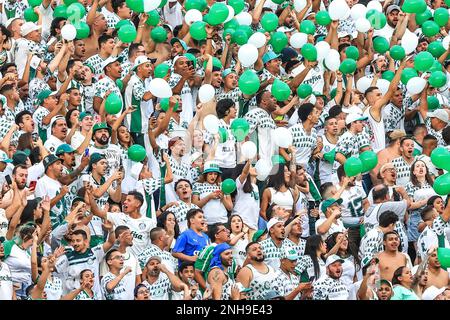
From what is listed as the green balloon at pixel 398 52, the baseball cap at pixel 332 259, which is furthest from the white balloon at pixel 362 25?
the baseball cap at pixel 332 259

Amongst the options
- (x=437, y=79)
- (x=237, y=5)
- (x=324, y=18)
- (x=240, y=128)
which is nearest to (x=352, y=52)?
(x=324, y=18)

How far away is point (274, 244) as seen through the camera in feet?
47.5

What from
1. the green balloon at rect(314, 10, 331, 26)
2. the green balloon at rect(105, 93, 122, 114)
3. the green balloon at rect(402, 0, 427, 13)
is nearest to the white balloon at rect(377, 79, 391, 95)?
the green balloon at rect(314, 10, 331, 26)

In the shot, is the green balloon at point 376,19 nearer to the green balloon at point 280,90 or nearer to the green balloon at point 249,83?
the green balloon at point 280,90

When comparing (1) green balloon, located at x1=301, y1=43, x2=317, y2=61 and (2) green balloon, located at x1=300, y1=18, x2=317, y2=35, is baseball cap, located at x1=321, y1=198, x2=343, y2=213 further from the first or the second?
(2) green balloon, located at x1=300, y1=18, x2=317, y2=35

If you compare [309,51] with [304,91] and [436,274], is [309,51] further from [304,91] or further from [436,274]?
[436,274]

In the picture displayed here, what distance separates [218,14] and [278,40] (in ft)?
2.62

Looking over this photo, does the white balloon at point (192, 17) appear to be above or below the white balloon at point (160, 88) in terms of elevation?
below

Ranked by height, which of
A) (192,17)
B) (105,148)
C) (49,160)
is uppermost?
(49,160)

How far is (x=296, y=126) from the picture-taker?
1612 centimetres

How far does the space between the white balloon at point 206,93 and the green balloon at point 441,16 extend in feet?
9.45

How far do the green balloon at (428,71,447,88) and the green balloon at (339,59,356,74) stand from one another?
695 mm

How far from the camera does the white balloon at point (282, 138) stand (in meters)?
15.7
